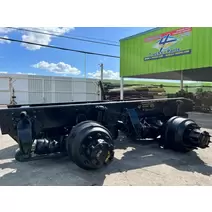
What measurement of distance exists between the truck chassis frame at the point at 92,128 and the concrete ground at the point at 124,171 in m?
0.21

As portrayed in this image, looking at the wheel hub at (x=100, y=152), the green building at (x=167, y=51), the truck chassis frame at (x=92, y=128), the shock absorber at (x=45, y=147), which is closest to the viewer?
the wheel hub at (x=100, y=152)

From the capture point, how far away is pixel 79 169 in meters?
3.53

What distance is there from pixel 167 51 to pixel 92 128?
33.2 feet

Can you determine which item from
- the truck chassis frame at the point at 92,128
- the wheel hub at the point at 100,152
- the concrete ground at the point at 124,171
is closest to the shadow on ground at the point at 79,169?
the concrete ground at the point at 124,171

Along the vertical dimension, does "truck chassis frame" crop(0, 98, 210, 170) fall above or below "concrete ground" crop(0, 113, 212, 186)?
above

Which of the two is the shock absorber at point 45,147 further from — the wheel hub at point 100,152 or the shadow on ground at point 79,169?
the wheel hub at point 100,152

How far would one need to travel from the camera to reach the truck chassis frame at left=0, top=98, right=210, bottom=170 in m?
3.15

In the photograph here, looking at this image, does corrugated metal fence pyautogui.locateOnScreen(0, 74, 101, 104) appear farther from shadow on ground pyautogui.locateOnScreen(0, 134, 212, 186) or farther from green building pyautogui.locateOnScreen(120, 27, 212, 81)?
shadow on ground pyautogui.locateOnScreen(0, 134, 212, 186)

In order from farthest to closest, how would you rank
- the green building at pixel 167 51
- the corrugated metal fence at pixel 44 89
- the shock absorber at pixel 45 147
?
1. the corrugated metal fence at pixel 44 89
2. the green building at pixel 167 51
3. the shock absorber at pixel 45 147

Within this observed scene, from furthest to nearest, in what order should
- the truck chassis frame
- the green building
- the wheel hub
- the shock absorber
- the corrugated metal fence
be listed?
the corrugated metal fence → the green building → the shock absorber → the truck chassis frame → the wheel hub

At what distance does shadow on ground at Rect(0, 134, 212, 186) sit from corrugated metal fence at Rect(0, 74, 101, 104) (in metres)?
14.3

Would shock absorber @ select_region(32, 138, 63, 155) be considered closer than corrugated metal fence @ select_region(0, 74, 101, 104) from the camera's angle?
Yes

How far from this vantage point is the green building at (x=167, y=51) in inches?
409

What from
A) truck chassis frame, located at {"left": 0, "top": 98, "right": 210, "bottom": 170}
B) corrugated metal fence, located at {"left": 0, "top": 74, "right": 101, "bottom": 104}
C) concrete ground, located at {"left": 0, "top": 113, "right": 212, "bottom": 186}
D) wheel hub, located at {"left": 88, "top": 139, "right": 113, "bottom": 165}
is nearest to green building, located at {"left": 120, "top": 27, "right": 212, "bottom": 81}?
truck chassis frame, located at {"left": 0, "top": 98, "right": 210, "bottom": 170}
